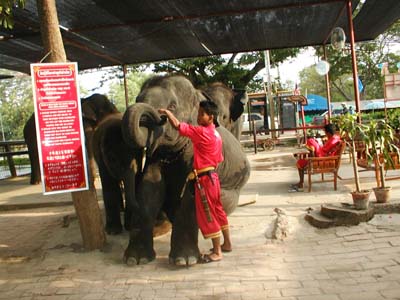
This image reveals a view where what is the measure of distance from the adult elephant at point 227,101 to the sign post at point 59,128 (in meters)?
2.73

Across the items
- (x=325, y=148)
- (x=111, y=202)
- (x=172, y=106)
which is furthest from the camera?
(x=325, y=148)

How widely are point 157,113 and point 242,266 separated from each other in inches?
64.9

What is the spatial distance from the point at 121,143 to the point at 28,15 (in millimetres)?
3542

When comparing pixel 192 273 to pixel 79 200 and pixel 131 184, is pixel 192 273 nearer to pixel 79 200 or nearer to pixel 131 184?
pixel 131 184

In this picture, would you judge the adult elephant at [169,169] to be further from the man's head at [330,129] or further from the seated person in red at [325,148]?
the man's head at [330,129]

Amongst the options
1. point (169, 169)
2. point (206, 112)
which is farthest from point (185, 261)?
point (206, 112)

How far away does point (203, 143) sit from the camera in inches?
163

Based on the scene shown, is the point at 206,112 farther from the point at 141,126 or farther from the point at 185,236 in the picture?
the point at 185,236

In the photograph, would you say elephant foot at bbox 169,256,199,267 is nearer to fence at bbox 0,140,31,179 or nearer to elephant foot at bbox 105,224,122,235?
elephant foot at bbox 105,224,122,235

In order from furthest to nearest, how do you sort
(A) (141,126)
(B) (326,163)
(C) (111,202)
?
(B) (326,163)
(C) (111,202)
(A) (141,126)

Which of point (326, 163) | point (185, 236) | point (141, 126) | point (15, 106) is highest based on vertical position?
point (15, 106)

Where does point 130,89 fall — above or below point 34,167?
above

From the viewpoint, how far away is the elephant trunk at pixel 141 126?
3801 millimetres

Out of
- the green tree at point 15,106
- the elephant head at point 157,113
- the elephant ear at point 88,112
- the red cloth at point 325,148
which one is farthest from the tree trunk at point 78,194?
the green tree at point 15,106
